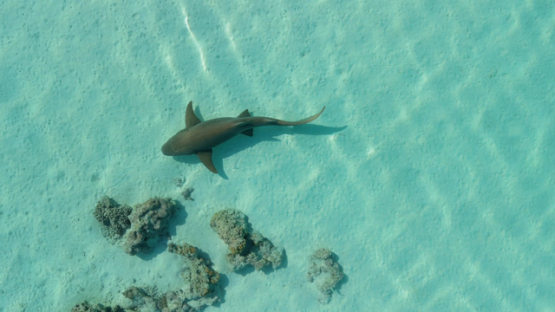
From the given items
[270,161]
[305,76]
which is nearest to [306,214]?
[270,161]

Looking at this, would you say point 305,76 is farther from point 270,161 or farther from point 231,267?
point 231,267

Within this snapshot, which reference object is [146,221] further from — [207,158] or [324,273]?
[324,273]

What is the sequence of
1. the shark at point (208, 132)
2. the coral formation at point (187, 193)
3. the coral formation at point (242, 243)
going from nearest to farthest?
the shark at point (208, 132), the coral formation at point (242, 243), the coral formation at point (187, 193)

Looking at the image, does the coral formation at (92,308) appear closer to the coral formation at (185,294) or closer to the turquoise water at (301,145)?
the coral formation at (185,294)

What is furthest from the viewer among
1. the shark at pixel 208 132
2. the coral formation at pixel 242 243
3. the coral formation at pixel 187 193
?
the coral formation at pixel 187 193

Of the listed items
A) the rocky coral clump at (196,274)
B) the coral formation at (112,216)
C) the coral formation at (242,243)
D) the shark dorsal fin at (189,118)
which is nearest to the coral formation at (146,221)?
the coral formation at (112,216)

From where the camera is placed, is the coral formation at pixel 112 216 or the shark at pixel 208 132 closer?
the shark at pixel 208 132

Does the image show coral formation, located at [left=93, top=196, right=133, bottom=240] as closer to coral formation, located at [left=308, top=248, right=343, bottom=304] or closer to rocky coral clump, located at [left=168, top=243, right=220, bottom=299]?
rocky coral clump, located at [left=168, top=243, right=220, bottom=299]

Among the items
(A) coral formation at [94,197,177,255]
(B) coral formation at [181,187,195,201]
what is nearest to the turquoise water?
(B) coral formation at [181,187,195,201]

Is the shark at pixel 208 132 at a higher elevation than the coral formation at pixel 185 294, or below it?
higher
